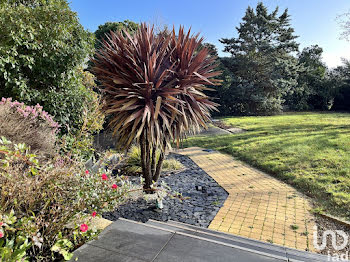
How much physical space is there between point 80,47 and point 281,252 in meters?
4.96

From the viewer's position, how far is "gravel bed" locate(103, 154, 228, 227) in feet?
10.6

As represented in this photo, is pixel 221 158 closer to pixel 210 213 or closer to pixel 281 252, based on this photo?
pixel 210 213

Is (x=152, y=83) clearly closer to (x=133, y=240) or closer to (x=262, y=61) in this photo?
(x=133, y=240)

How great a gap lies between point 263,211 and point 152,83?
2.50 metres

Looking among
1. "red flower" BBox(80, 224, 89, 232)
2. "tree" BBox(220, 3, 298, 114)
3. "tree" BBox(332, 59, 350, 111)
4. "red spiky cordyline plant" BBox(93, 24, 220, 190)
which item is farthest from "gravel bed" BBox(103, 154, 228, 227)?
"tree" BBox(332, 59, 350, 111)

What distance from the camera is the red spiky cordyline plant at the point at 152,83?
3.19m

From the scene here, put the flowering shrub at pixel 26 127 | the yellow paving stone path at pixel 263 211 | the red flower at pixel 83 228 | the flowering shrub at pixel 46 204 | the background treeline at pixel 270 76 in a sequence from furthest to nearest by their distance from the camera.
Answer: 1. the background treeline at pixel 270 76
2. the flowering shrub at pixel 26 127
3. the yellow paving stone path at pixel 263 211
4. the red flower at pixel 83 228
5. the flowering shrub at pixel 46 204

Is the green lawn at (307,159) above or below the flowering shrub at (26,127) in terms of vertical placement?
below

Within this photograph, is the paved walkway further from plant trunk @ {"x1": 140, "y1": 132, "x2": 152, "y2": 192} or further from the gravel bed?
plant trunk @ {"x1": 140, "y1": 132, "x2": 152, "y2": 192}

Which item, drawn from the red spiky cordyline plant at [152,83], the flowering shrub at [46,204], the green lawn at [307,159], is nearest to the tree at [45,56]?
the red spiky cordyline plant at [152,83]

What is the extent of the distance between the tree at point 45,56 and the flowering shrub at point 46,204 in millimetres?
2692

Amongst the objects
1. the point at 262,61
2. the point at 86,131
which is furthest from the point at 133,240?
the point at 262,61

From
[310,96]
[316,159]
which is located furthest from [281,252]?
[310,96]

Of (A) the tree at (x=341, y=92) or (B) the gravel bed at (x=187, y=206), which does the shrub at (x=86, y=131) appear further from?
(A) the tree at (x=341, y=92)
